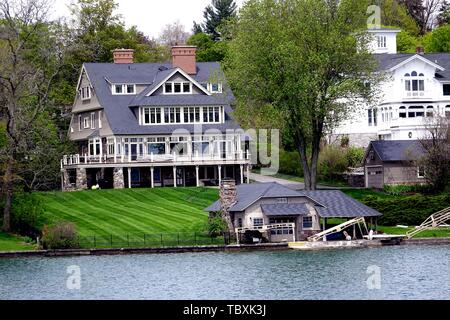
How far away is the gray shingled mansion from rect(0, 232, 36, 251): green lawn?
16.9 metres

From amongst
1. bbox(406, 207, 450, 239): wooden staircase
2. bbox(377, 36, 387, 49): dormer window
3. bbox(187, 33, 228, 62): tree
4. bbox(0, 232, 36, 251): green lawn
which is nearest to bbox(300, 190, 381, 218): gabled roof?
bbox(406, 207, 450, 239): wooden staircase

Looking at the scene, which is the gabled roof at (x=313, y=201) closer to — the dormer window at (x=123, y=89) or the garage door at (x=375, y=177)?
the garage door at (x=375, y=177)

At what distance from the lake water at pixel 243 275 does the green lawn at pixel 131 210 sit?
792cm

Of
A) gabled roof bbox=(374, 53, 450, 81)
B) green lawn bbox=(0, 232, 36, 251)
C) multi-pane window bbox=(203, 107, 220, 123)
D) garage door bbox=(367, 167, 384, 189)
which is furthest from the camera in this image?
gabled roof bbox=(374, 53, 450, 81)

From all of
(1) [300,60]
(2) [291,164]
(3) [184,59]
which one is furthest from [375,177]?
(3) [184,59]

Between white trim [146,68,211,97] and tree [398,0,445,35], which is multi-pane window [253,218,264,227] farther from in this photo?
tree [398,0,445,35]

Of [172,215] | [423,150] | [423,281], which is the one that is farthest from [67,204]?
[423,281]

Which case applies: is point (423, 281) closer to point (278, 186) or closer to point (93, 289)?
point (93, 289)

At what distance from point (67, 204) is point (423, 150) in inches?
1012

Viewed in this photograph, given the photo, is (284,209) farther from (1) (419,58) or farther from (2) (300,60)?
(1) (419,58)

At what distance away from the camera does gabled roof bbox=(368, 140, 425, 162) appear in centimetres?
8856

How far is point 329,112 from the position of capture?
8525cm

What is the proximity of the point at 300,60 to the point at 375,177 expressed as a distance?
14146 millimetres

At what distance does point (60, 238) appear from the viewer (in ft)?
227
